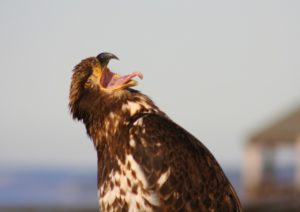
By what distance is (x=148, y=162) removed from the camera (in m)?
8.65

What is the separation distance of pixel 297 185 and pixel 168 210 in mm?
28713

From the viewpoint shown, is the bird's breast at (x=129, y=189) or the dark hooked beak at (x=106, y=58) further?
the dark hooked beak at (x=106, y=58)

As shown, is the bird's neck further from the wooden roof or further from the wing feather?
the wooden roof

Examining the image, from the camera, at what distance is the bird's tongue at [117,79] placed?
902 cm

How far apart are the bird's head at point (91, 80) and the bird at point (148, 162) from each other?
11 cm

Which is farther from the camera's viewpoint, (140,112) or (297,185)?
(297,185)

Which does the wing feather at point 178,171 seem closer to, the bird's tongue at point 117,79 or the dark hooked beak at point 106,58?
the bird's tongue at point 117,79

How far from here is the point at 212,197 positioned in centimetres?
864

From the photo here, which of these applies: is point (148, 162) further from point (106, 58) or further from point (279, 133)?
point (279, 133)

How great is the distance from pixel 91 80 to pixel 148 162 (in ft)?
3.53

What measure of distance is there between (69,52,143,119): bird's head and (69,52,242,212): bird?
4.5 inches

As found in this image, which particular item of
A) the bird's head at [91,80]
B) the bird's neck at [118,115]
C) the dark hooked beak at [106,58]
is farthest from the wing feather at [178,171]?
the dark hooked beak at [106,58]

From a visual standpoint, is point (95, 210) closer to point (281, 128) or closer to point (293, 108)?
point (281, 128)

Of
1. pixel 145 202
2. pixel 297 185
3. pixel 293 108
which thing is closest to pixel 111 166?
pixel 145 202
